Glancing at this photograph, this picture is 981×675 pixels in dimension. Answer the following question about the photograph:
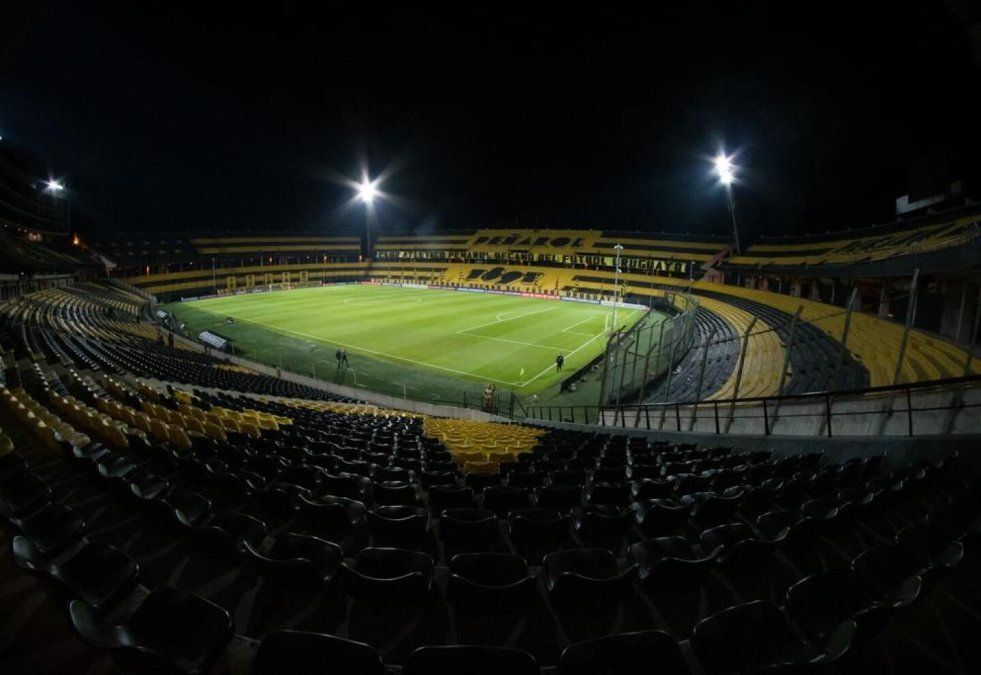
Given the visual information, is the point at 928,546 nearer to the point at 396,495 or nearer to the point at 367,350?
the point at 396,495

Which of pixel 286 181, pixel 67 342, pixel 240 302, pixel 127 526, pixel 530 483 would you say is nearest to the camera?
pixel 127 526

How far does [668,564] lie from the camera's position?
3.39m

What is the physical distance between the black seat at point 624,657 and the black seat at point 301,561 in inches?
76.0

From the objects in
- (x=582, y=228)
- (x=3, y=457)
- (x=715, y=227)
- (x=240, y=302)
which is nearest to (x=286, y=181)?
(x=240, y=302)

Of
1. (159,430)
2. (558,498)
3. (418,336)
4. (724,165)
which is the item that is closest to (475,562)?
(558,498)

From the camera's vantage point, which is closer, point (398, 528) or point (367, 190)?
point (398, 528)

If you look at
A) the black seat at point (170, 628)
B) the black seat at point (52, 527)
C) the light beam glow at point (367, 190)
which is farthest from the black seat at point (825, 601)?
the light beam glow at point (367, 190)

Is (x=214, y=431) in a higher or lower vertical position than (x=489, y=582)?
higher

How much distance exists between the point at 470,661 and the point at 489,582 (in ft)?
4.20

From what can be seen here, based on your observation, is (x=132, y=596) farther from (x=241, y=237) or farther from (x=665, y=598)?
(x=241, y=237)

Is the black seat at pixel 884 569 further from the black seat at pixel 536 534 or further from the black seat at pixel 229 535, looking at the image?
the black seat at pixel 229 535

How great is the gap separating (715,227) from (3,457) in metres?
74.8

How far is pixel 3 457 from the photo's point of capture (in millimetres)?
5293

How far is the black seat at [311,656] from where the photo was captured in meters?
2.21
